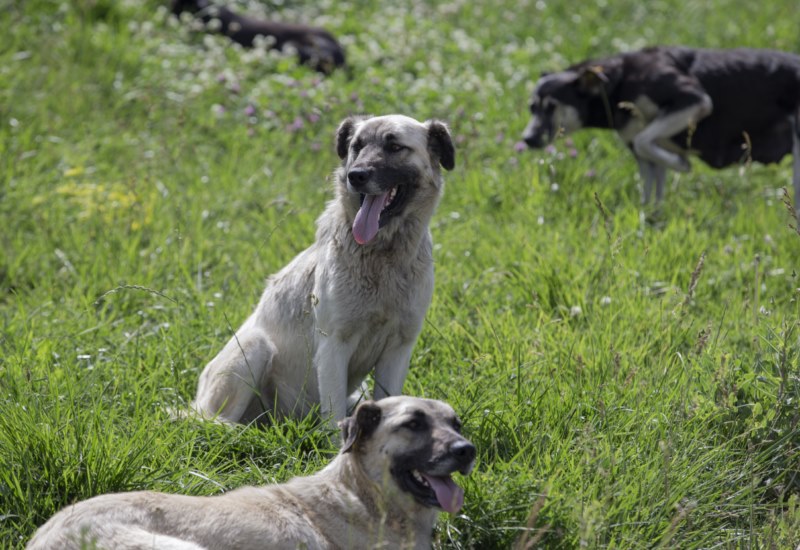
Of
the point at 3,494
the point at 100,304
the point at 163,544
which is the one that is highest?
the point at 163,544

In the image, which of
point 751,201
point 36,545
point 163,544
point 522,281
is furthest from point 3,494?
point 751,201

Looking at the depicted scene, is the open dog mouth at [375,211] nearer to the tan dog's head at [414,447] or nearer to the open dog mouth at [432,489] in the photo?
the tan dog's head at [414,447]

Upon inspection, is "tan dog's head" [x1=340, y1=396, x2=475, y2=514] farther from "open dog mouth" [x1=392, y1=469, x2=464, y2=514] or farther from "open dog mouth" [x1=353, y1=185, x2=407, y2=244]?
"open dog mouth" [x1=353, y1=185, x2=407, y2=244]

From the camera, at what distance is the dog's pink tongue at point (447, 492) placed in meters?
3.91

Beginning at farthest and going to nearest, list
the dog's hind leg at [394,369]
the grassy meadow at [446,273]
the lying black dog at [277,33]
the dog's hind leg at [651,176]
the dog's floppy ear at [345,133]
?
the lying black dog at [277,33]
the dog's hind leg at [651,176]
the dog's floppy ear at [345,133]
the dog's hind leg at [394,369]
the grassy meadow at [446,273]

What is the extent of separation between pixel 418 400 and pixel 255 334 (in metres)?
1.48

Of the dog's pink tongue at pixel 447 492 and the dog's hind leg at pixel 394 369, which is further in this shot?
the dog's hind leg at pixel 394 369

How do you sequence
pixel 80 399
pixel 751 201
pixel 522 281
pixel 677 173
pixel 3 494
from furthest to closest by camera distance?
pixel 677 173 < pixel 751 201 < pixel 522 281 < pixel 80 399 < pixel 3 494

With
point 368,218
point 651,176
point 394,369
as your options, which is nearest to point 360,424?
point 394,369

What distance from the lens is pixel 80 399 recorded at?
4793 millimetres

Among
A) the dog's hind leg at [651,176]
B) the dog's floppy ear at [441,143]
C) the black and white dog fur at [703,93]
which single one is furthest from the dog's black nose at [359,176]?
the black and white dog fur at [703,93]

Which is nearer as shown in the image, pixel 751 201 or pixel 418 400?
pixel 418 400

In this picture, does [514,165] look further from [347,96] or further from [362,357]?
[362,357]

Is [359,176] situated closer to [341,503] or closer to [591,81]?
[341,503]
